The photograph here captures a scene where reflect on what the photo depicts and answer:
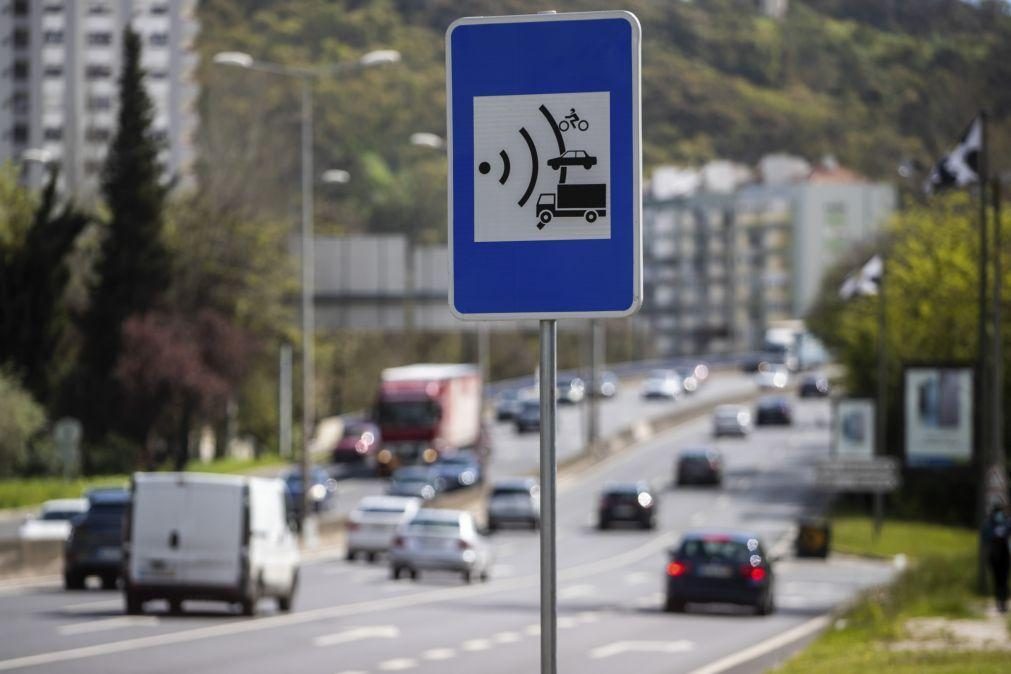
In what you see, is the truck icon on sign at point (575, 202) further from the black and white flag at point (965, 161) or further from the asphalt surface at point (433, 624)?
the black and white flag at point (965, 161)

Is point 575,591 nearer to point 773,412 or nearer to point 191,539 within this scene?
point 191,539

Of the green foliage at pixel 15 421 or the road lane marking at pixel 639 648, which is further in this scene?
the green foliage at pixel 15 421

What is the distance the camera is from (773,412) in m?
112

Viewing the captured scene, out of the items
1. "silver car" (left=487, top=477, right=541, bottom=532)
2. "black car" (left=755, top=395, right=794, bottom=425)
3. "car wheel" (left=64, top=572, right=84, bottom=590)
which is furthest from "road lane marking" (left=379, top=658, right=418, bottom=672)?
Answer: "black car" (left=755, top=395, right=794, bottom=425)

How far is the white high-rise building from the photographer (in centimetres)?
14012

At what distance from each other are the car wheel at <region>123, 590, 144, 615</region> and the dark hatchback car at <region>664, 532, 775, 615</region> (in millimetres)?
9130

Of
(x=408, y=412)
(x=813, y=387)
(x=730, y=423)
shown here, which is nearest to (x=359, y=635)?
(x=408, y=412)

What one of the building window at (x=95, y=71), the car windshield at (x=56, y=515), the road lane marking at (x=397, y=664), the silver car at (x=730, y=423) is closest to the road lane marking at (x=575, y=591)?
the car windshield at (x=56, y=515)

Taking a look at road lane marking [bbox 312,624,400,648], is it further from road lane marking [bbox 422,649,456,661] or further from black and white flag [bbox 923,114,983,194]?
black and white flag [bbox 923,114,983,194]

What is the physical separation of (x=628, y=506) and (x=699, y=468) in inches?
704

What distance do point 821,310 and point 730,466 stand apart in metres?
30.4

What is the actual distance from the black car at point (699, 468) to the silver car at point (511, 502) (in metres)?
19.9

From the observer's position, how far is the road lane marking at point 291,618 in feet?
75.2

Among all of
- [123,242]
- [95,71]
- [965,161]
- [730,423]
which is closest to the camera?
[965,161]
